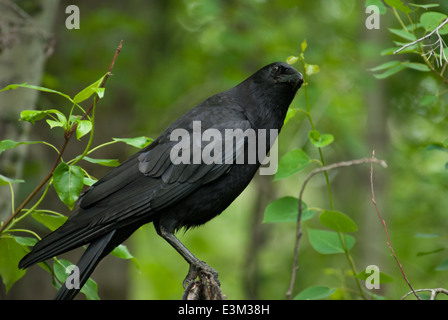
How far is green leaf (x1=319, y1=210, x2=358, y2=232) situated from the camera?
2729 mm

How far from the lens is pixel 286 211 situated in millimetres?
2984

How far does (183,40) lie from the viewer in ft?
23.2

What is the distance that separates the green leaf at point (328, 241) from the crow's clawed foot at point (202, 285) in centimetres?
61

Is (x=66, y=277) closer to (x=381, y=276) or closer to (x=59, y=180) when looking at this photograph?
(x=59, y=180)

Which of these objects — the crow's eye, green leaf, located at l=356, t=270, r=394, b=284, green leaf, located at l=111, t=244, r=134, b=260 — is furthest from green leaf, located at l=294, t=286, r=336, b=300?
the crow's eye

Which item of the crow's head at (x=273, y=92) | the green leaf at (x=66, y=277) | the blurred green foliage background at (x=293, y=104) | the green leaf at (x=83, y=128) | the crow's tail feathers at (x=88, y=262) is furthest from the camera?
the blurred green foliage background at (x=293, y=104)

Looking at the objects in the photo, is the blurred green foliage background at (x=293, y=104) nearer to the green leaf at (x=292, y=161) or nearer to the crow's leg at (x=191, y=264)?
the green leaf at (x=292, y=161)

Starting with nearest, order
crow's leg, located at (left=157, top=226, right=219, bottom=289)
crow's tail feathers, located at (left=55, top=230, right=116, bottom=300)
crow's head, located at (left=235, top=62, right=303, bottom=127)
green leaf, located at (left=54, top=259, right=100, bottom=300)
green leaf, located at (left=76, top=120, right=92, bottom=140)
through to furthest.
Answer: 1. green leaf, located at (left=76, top=120, right=92, bottom=140)
2. crow's tail feathers, located at (left=55, top=230, right=116, bottom=300)
3. green leaf, located at (left=54, top=259, right=100, bottom=300)
4. crow's leg, located at (left=157, top=226, right=219, bottom=289)
5. crow's head, located at (left=235, top=62, right=303, bottom=127)

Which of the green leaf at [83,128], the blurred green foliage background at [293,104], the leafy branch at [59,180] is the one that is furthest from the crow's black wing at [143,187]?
the blurred green foliage background at [293,104]

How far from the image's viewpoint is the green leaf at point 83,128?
7.55 ft

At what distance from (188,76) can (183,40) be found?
0.48 meters

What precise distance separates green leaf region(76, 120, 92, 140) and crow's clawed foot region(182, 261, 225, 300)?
3.16ft

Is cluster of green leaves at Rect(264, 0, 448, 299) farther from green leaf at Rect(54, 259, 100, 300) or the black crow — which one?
green leaf at Rect(54, 259, 100, 300)

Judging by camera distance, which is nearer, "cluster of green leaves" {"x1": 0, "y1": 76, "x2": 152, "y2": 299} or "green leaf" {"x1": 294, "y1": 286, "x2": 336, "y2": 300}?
"cluster of green leaves" {"x1": 0, "y1": 76, "x2": 152, "y2": 299}
